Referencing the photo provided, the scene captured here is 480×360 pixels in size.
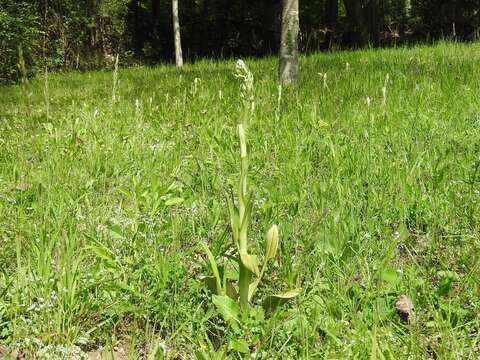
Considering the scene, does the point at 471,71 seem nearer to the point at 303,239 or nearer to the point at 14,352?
the point at 303,239

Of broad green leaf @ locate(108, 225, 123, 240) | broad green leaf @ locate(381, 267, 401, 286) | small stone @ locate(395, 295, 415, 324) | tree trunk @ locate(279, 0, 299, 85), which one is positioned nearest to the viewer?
small stone @ locate(395, 295, 415, 324)

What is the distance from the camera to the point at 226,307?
1.68 meters

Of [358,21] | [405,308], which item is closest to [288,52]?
[405,308]

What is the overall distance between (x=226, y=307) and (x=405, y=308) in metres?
0.63

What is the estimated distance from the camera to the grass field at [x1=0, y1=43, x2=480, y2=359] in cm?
166

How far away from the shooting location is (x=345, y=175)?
2973mm

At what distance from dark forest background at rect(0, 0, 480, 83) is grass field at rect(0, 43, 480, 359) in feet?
55.9

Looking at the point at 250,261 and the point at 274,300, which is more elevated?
the point at 250,261

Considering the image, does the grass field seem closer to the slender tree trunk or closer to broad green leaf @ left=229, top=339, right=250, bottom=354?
broad green leaf @ left=229, top=339, right=250, bottom=354

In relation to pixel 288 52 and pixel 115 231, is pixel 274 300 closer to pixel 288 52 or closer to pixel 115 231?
pixel 115 231

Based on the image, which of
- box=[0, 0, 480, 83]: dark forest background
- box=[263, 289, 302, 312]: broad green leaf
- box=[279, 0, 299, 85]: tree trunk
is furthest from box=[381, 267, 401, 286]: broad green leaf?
box=[0, 0, 480, 83]: dark forest background

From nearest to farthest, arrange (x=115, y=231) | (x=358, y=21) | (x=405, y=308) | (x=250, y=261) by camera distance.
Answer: (x=250, y=261)
(x=405, y=308)
(x=115, y=231)
(x=358, y=21)

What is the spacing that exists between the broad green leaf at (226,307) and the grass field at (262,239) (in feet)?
0.15

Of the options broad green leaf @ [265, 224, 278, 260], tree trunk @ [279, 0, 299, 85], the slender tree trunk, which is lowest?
broad green leaf @ [265, 224, 278, 260]
